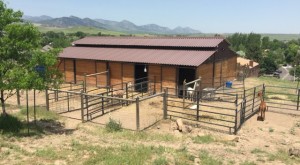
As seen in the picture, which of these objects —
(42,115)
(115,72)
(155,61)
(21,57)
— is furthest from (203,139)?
(115,72)

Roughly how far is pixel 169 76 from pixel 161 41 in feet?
19.7

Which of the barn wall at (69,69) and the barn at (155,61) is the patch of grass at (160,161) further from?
the barn wall at (69,69)

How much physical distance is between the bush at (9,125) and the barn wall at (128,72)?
12.8 m

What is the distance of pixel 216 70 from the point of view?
83.1ft

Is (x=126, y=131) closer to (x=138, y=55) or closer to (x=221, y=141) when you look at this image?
(x=221, y=141)

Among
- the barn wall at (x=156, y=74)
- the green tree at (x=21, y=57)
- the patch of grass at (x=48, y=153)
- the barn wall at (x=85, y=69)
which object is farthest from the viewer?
the barn wall at (x=85, y=69)

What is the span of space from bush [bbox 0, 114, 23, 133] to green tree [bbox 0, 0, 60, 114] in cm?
134

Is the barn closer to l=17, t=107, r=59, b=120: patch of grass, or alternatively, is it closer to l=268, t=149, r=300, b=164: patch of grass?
l=17, t=107, r=59, b=120: patch of grass

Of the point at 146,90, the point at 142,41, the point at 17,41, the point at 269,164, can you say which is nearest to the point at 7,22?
the point at 17,41

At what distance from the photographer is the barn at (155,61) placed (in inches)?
888

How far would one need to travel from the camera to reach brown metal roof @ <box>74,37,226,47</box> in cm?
2487

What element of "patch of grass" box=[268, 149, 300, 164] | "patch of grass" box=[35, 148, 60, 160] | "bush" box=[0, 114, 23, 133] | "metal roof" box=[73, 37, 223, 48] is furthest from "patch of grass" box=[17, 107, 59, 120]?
"metal roof" box=[73, 37, 223, 48]

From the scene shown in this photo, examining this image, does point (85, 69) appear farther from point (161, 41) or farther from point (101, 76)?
point (161, 41)

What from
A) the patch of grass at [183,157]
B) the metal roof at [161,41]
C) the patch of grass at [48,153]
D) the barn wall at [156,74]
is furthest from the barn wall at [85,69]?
the patch of grass at [183,157]
